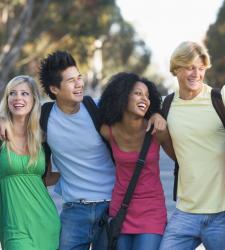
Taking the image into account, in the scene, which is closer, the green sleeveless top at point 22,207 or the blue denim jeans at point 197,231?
the blue denim jeans at point 197,231

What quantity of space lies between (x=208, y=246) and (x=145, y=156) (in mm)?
674

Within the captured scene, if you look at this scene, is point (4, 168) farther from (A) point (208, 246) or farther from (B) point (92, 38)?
(B) point (92, 38)

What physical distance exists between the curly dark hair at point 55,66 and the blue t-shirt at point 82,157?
0.29 meters

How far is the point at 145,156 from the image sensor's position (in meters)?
4.18

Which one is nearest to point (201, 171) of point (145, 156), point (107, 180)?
point (145, 156)

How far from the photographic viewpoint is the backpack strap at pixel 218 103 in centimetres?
398

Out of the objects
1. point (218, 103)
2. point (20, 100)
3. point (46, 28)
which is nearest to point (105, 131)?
point (20, 100)

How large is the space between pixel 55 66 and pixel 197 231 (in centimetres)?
151

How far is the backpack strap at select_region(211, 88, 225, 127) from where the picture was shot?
3982 millimetres

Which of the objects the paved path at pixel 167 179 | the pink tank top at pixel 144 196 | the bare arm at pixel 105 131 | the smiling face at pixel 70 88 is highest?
the smiling face at pixel 70 88

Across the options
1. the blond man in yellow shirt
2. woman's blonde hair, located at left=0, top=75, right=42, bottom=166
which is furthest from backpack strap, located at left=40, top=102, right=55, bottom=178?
the blond man in yellow shirt

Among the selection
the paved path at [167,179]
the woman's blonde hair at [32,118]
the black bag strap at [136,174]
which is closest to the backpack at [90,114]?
the woman's blonde hair at [32,118]

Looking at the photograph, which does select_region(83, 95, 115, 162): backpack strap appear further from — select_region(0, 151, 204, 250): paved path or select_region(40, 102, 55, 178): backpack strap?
select_region(0, 151, 204, 250): paved path

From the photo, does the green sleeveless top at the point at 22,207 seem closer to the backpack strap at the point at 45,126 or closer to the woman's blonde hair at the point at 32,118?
the woman's blonde hair at the point at 32,118
